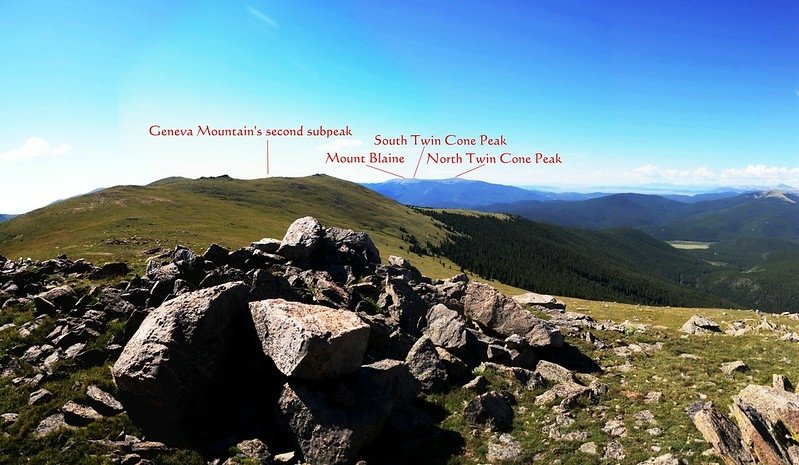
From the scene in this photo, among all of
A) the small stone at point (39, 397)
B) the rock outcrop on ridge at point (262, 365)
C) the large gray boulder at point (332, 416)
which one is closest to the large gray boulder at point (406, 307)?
the rock outcrop on ridge at point (262, 365)

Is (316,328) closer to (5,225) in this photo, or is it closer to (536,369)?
(536,369)

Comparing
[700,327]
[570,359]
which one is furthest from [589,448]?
[700,327]

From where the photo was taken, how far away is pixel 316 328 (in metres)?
18.6

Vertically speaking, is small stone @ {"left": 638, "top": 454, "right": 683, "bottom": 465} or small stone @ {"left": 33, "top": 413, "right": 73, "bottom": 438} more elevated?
small stone @ {"left": 33, "top": 413, "right": 73, "bottom": 438}

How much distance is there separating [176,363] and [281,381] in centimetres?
464

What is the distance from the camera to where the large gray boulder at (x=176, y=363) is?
17.7m

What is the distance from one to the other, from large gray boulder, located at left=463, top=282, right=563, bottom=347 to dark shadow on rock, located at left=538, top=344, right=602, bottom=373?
62 centimetres

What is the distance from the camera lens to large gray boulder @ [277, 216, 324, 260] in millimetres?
36750

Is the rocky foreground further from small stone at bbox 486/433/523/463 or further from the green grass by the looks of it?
the green grass

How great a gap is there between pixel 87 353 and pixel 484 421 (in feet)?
66.2

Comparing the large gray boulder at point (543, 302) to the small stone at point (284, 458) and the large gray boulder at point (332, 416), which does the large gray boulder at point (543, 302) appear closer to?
the large gray boulder at point (332, 416)

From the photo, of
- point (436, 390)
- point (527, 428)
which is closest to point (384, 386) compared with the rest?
point (436, 390)

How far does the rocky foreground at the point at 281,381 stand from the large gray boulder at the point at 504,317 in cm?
187

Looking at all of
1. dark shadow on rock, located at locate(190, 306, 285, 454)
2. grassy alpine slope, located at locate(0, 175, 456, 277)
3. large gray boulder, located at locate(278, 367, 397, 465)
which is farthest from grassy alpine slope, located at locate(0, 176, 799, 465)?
grassy alpine slope, located at locate(0, 175, 456, 277)
